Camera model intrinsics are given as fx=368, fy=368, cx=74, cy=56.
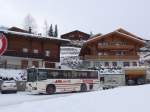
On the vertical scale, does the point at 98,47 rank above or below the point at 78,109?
above

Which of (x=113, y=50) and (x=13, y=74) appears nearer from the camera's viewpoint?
(x=13, y=74)

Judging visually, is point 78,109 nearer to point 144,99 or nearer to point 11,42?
point 144,99

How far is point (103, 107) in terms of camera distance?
32.8ft

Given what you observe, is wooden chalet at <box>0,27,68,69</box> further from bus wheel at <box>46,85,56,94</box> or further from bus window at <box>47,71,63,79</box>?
bus wheel at <box>46,85,56,94</box>

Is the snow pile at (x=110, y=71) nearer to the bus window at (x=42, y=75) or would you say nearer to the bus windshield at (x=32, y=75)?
the bus window at (x=42, y=75)

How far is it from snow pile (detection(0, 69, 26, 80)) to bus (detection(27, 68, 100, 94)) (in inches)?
392

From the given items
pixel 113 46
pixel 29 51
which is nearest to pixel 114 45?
pixel 113 46

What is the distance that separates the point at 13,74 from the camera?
49.2 metres

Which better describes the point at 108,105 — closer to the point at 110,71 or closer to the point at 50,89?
the point at 50,89

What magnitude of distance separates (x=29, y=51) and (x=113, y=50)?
17288 millimetres

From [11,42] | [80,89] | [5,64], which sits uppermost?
[11,42]

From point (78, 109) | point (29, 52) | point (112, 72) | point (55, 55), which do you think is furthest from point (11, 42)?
point (78, 109)

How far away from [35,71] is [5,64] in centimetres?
1929

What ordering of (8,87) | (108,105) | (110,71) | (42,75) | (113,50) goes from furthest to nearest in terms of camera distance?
1. (113,50)
2. (110,71)
3. (8,87)
4. (42,75)
5. (108,105)
